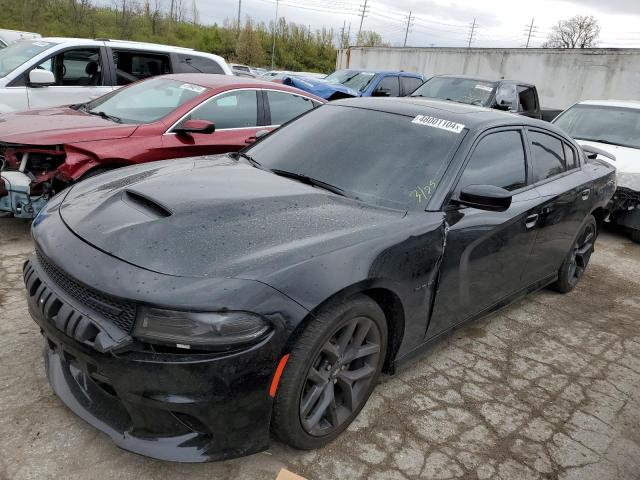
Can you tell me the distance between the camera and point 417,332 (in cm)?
277

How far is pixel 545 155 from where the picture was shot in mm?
3756

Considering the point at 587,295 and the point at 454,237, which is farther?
the point at 587,295

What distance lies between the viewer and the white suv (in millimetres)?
5969

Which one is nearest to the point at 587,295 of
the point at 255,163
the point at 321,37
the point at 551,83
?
the point at 255,163

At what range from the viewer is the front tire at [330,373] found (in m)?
2.10

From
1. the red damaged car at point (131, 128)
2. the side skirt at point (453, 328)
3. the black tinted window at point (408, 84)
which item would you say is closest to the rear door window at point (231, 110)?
the red damaged car at point (131, 128)

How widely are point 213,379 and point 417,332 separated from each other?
1284 mm

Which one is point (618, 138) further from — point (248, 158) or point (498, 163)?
point (248, 158)

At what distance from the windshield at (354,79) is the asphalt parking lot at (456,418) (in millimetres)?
8537

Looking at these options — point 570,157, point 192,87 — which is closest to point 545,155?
point 570,157

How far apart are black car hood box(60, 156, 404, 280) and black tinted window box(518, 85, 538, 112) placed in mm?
8571

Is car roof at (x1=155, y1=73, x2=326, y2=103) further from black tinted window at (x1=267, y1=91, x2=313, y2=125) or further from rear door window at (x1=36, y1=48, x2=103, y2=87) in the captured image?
rear door window at (x1=36, y1=48, x2=103, y2=87)

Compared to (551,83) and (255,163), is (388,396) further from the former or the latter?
(551,83)

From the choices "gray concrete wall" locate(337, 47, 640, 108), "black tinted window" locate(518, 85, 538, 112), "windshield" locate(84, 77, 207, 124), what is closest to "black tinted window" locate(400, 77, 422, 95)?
"black tinted window" locate(518, 85, 538, 112)
